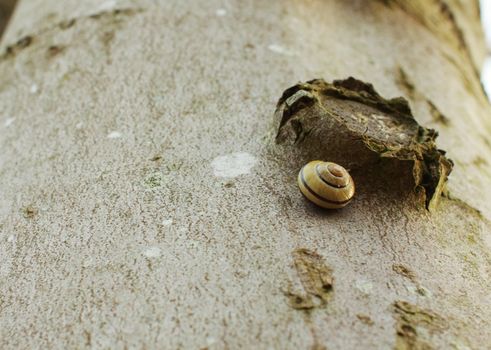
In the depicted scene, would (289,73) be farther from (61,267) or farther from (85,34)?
(61,267)

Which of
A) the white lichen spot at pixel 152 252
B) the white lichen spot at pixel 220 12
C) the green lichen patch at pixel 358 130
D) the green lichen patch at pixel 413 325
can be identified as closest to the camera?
the green lichen patch at pixel 413 325

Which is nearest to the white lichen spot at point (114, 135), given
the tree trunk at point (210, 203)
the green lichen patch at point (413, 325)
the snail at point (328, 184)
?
the tree trunk at point (210, 203)

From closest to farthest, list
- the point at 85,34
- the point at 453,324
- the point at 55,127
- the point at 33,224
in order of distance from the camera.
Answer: the point at 453,324, the point at 33,224, the point at 55,127, the point at 85,34

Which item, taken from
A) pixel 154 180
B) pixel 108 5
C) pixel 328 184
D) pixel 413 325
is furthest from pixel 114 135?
pixel 413 325

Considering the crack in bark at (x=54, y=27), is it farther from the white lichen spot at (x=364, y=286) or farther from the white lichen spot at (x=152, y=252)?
the white lichen spot at (x=364, y=286)

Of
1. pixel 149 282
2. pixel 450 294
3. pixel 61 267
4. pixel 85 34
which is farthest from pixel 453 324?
pixel 85 34

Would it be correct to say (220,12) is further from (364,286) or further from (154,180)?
(364,286)
